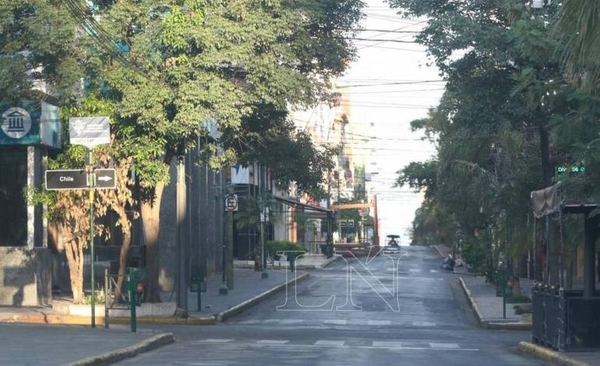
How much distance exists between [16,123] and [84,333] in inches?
432

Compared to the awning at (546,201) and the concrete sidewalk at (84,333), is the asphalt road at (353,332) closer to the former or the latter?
the concrete sidewalk at (84,333)

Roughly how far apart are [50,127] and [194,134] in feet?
20.2

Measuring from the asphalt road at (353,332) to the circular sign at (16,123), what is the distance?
24.8 ft

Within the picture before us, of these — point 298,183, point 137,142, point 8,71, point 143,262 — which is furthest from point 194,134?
point 143,262

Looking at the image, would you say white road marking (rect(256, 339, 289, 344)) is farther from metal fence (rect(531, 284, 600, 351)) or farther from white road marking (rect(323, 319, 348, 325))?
white road marking (rect(323, 319, 348, 325))

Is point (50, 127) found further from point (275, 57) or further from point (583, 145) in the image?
point (583, 145)

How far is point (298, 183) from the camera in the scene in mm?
34375

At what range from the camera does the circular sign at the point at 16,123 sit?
30500 millimetres

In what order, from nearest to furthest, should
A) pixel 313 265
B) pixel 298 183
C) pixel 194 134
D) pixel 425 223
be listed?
pixel 194 134 < pixel 298 183 < pixel 313 265 < pixel 425 223

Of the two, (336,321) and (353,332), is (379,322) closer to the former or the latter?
(336,321)

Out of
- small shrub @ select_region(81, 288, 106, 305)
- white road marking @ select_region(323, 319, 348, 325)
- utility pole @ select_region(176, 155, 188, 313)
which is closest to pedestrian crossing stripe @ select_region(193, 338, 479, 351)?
small shrub @ select_region(81, 288, 106, 305)

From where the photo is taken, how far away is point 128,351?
17969 millimetres

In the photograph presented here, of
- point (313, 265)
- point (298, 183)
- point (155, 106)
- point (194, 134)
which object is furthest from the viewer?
point (313, 265)

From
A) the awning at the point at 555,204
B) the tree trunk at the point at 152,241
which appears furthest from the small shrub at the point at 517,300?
the awning at the point at 555,204
